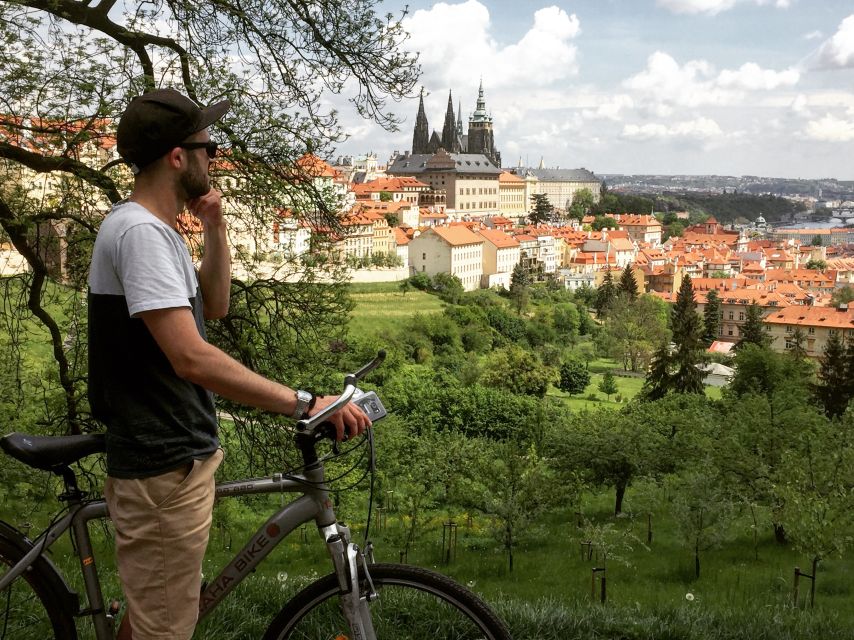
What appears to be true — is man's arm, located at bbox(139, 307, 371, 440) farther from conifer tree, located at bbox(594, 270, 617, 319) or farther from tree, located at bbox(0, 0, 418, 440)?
conifer tree, located at bbox(594, 270, 617, 319)

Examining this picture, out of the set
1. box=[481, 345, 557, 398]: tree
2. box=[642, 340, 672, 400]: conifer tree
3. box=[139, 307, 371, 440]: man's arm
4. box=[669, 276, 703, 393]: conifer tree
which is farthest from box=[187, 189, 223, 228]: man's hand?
box=[481, 345, 557, 398]: tree

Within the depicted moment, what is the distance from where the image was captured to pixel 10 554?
2.39 meters

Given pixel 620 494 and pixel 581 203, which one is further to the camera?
pixel 581 203

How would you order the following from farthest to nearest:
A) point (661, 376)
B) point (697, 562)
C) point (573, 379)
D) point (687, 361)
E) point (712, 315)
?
point (712, 315)
point (573, 379)
point (661, 376)
point (687, 361)
point (697, 562)

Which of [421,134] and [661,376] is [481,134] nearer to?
[421,134]

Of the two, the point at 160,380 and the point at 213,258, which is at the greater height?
the point at 213,258

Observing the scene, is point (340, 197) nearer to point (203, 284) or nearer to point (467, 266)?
point (203, 284)

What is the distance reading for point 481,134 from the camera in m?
136

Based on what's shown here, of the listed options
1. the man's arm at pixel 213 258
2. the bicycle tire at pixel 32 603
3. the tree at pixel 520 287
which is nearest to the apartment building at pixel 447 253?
the tree at pixel 520 287

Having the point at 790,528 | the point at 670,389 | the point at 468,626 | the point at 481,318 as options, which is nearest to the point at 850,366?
the point at 670,389

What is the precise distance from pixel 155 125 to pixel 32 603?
5.18 ft

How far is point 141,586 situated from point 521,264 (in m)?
89.1

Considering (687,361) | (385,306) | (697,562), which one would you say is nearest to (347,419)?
(697,562)

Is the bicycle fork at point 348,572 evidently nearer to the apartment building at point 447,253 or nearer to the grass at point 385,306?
the grass at point 385,306
